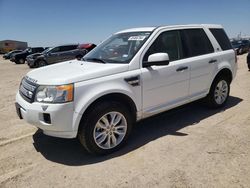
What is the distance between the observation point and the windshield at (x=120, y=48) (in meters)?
4.10

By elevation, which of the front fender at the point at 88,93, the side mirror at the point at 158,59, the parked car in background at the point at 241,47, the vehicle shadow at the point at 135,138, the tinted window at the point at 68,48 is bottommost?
the vehicle shadow at the point at 135,138

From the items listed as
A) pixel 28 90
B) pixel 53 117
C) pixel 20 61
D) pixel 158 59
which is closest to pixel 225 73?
pixel 158 59

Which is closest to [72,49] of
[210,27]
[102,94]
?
[210,27]

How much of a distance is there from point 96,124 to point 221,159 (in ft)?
5.94

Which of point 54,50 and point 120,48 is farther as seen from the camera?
point 54,50

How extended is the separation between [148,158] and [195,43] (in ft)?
8.37

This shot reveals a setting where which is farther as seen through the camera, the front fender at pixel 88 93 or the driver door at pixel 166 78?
the driver door at pixel 166 78

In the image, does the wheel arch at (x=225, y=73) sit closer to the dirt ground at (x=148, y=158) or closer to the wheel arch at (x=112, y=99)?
the dirt ground at (x=148, y=158)

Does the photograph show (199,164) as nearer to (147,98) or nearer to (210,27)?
(147,98)

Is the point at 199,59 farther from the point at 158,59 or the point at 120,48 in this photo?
the point at 120,48

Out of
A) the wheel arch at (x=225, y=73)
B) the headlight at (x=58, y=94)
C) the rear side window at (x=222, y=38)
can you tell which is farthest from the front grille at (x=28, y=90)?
the rear side window at (x=222, y=38)

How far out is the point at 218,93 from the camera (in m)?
5.62

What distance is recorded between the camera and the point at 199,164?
3414 millimetres

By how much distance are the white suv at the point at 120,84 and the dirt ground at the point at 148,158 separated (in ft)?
1.33
